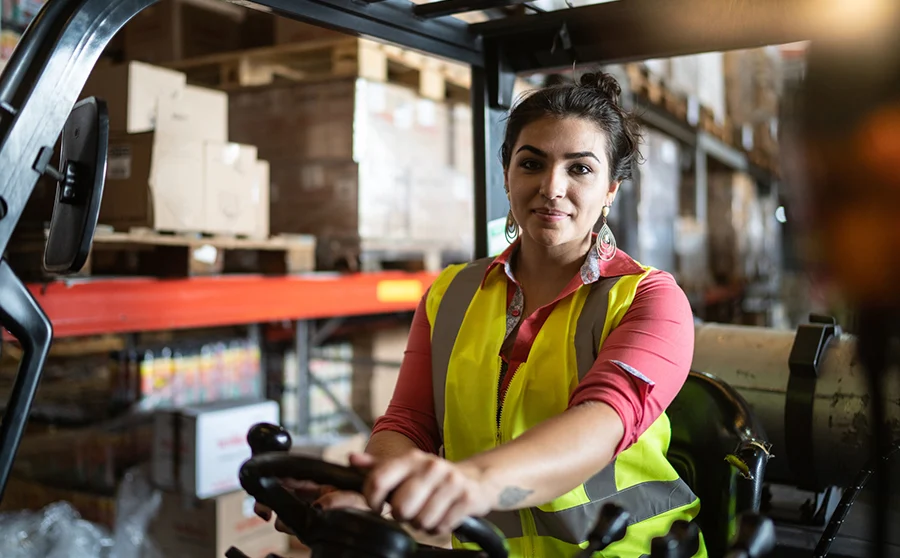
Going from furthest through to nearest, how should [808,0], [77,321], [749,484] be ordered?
[77,321] → [808,0] → [749,484]

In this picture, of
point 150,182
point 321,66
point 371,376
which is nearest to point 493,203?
point 150,182

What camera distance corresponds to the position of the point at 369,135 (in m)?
4.34

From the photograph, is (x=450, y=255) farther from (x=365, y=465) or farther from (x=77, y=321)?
(x=365, y=465)

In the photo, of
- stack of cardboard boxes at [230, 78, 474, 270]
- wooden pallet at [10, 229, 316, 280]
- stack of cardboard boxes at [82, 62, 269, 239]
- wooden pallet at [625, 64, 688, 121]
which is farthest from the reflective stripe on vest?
wooden pallet at [625, 64, 688, 121]

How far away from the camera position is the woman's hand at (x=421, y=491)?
108cm

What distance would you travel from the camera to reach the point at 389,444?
1.89m

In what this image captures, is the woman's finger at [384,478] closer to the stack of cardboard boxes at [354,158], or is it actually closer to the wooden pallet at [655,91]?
the stack of cardboard boxes at [354,158]

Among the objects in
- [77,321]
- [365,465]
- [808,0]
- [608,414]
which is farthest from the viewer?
[77,321]

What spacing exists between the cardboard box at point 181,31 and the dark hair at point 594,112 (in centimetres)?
322

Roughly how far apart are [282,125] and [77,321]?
2.09 m

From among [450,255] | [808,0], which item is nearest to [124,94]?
[450,255]

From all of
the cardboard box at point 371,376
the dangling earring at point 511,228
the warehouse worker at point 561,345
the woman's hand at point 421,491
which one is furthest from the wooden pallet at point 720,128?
the woman's hand at point 421,491

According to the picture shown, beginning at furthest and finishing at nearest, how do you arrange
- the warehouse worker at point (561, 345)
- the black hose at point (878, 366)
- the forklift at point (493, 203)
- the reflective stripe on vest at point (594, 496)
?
the reflective stripe on vest at point (594, 496) → the warehouse worker at point (561, 345) → the forklift at point (493, 203) → the black hose at point (878, 366)

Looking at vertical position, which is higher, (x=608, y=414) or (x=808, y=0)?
(x=808, y=0)
